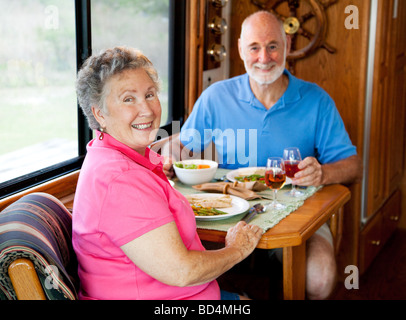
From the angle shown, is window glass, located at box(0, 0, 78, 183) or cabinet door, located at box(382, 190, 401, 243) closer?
window glass, located at box(0, 0, 78, 183)

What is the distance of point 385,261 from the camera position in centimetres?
351

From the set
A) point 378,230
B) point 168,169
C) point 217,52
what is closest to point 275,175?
point 168,169

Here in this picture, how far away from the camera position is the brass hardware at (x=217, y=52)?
10.5 ft

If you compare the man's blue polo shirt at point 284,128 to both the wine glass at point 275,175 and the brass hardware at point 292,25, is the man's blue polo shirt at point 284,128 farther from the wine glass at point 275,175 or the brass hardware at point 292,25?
the brass hardware at point 292,25

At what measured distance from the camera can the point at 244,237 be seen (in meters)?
1.62

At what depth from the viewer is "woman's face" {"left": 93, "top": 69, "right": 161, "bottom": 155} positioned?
4.82 ft

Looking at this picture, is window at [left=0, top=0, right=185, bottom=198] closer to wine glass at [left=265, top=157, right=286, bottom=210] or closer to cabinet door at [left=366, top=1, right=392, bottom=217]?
wine glass at [left=265, top=157, right=286, bottom=210]

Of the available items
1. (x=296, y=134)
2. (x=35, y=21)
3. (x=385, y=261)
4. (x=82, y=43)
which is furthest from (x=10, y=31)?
(x=385, y=261)

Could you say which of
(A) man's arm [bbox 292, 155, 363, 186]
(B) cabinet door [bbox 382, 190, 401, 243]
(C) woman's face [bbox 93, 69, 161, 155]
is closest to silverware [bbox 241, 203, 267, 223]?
(A) man's arm [bbox 292, 155, 363, 186]

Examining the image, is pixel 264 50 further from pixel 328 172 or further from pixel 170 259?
Answer: pixel 170 259

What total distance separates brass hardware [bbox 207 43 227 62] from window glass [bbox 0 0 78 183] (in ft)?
3.65

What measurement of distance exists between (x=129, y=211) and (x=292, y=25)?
2274 mm
